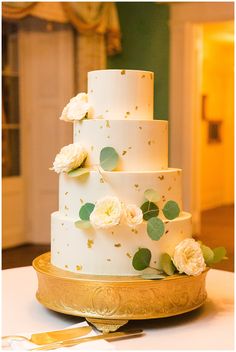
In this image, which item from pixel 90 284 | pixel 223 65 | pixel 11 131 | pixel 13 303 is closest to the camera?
pixel 90 284

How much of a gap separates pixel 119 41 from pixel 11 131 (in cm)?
173

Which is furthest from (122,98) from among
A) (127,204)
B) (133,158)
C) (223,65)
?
(223,65)

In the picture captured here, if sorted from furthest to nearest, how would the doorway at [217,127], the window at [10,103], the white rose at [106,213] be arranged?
the doorway at [217,127] < the window at [10,103] < the white rose at [106,213]

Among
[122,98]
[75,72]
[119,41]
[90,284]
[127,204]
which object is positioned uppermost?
[119,41]

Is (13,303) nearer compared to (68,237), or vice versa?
(68,237)

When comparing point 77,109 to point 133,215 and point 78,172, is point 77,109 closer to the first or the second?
point 78,172

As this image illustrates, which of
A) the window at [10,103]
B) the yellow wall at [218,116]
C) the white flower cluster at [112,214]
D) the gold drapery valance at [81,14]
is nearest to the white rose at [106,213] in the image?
the white flower cluster at [112,214]

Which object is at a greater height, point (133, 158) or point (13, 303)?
point (133, 158)

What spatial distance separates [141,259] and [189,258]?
0.18 metres

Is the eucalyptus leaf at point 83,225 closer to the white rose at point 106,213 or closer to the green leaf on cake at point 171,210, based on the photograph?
the white rose at point 106,213

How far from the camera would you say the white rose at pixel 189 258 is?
6.27 feet

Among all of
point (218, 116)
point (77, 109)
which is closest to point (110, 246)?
point (77, 109)

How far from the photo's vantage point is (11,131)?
6.14 meters

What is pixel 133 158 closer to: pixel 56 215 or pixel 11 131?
pixel 56 215
